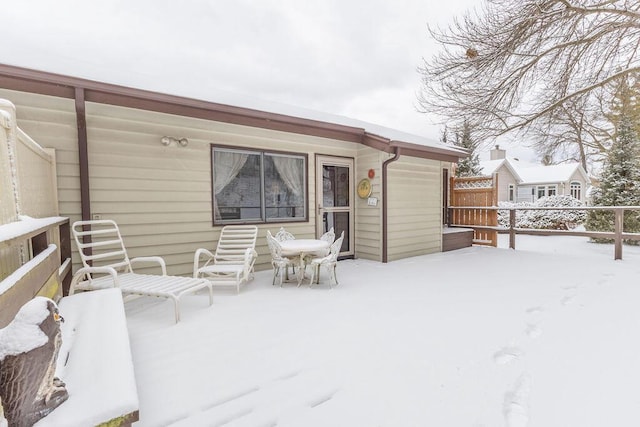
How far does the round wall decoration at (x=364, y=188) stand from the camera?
6071mm

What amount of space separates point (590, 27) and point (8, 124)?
8.07 m

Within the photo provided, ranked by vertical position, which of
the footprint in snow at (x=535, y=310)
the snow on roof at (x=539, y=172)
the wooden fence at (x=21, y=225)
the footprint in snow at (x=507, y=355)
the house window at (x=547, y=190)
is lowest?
the footprint in snow at (x=535, y=310)

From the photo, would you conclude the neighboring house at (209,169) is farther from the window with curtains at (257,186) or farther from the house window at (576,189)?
the house window at (576,189)

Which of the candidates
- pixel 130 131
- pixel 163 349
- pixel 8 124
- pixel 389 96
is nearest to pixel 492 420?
pixel 163 349

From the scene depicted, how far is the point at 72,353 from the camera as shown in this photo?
1.52 m

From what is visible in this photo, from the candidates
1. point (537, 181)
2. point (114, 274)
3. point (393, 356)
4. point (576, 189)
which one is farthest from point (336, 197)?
point (576, 189)

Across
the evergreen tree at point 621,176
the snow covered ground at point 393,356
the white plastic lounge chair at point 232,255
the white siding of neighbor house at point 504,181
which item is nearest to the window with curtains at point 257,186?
the white plastic lounge chair at point 232,255

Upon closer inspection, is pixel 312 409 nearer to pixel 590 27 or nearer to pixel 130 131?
pixel 130 131

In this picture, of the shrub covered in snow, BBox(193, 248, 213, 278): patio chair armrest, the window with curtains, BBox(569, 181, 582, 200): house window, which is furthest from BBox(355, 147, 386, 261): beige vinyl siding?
BBox(569, 181, 582, 200): house window

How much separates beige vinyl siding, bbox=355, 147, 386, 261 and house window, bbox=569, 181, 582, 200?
68.6 feet

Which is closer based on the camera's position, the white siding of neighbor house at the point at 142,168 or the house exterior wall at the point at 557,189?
the white siding of neighbor house at the point at 142,168

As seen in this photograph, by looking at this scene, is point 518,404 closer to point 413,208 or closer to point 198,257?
point 198,257

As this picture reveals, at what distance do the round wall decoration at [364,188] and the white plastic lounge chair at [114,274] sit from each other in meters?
3.55

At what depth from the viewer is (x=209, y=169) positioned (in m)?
4.64
